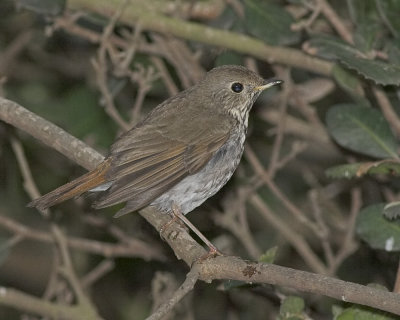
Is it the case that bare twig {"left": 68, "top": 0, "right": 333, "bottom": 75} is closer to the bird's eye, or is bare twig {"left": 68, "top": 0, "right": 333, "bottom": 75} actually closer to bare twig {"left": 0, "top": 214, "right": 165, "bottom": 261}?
the bird's eye

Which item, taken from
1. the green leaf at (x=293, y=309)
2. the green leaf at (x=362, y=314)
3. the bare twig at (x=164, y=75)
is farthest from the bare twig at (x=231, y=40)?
the green leaf at (x=362, y=314)

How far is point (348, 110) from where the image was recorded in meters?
5.25

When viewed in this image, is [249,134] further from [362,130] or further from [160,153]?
[362,130]

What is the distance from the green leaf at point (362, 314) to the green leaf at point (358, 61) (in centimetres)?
121

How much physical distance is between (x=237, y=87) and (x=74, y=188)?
1430 mm

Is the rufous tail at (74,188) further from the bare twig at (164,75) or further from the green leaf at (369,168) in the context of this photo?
the bare twig at (164,75)

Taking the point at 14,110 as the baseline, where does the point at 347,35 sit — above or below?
below

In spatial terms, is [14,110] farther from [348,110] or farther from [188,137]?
[348,110]

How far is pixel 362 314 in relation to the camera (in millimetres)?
4246

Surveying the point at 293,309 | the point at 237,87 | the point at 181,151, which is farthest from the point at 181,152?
the point at 293,309

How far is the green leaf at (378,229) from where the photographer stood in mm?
4662

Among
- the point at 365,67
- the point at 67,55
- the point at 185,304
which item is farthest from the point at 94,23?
the point at 365,67

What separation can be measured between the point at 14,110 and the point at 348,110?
196cm

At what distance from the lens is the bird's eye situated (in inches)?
231
